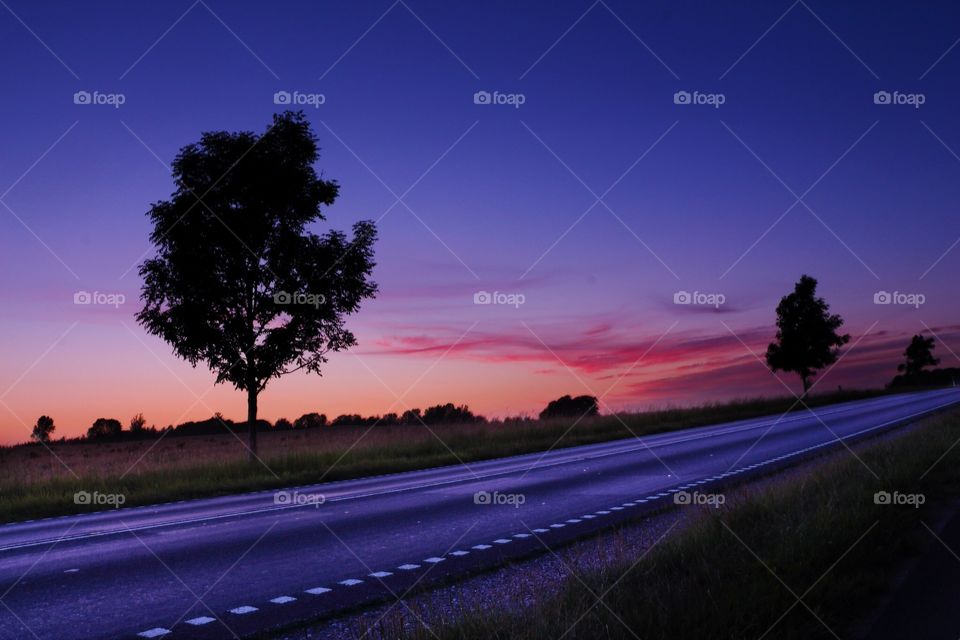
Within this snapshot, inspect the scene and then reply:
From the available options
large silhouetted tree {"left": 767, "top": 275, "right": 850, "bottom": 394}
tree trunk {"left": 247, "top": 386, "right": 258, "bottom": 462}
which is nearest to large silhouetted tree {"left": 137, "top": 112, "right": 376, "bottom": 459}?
tree trunk {"left": 247, "top": 386, "right": 258, "bottom": 462}

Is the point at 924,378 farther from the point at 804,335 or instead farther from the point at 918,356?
the point at 804,335

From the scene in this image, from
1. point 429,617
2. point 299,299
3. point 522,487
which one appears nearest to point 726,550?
point 429,617

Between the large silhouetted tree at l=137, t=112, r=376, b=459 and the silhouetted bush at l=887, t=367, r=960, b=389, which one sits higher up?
the silhouetted bush at l=887, t=367, r=960, b=389

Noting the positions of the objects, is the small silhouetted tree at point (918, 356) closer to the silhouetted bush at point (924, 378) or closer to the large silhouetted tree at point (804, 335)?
the silhouetted bush at point (924, 378)

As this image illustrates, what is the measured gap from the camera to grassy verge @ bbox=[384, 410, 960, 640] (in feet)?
17.8

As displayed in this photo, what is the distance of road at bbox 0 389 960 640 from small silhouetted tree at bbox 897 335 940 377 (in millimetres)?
132424

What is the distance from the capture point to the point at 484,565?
8672 mm

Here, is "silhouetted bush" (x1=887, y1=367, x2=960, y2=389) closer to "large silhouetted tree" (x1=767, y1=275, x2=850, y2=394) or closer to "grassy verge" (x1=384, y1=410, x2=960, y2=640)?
"large silhouetted tree" (x1=767, y1=275, x2=850, y2=394)

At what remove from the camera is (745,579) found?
6668mm

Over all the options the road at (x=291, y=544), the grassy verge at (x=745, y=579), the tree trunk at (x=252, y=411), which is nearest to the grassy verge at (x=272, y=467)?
the tree trunk at (x=252, y=411)

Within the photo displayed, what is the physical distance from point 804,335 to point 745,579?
8429 centimetres

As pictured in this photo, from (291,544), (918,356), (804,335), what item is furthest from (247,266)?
(918,356)

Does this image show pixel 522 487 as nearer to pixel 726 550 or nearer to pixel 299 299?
pixel 726 550

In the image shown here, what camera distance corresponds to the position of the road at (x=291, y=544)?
6969mm
